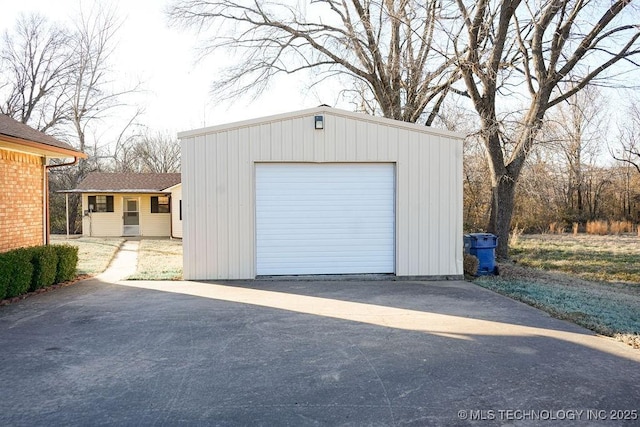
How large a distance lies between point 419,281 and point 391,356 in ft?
16.3

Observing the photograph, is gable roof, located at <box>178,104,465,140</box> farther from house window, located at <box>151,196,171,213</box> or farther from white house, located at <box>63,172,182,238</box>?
house window, located at <box>151,196,171,213</box>

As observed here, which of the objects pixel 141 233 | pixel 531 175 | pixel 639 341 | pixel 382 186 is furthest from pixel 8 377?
pixel 531 175

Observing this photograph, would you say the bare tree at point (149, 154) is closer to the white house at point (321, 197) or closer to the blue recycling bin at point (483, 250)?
the white house at point (321, 197)

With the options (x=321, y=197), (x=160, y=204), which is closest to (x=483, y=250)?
(x=321, y=197)

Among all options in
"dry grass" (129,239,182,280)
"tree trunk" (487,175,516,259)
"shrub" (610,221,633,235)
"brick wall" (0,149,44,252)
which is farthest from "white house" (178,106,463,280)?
"shrub" (610,221,633,235)

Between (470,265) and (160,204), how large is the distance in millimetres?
17049

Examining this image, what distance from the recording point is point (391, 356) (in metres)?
4.82

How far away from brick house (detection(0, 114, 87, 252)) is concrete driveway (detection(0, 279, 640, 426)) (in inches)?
94.3

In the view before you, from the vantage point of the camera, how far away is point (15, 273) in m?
7.79

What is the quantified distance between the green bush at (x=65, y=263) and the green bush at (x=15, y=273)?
1.01 m

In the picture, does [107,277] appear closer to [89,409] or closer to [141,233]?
[89,409]

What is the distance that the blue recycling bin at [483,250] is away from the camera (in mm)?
10570

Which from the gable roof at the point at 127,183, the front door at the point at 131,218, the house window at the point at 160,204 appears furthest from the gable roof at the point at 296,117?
the front door at the point at 131,218

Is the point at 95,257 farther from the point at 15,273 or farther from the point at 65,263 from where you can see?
the point at 15,273
